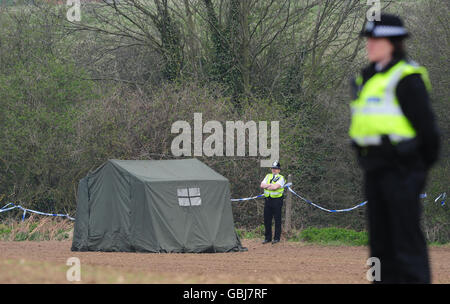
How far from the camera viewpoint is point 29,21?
31.6 m

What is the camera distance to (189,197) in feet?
53.9

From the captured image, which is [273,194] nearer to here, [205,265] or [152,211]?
[152,211]

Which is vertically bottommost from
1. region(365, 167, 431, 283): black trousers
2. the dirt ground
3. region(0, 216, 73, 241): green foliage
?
region(0, 216, 73, 241): green foliage

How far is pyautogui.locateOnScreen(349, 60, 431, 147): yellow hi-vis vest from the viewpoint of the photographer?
463 cm

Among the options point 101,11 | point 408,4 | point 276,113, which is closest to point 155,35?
point 101,11

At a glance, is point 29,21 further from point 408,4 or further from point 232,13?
point 408,4

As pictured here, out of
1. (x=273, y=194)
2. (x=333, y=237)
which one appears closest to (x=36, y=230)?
(x=273, y=194)

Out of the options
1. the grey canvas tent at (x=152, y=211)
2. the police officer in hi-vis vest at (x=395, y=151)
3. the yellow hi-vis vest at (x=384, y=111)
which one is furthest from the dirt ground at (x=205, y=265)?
the yellow hi-vis vest at (x=384, y=111)

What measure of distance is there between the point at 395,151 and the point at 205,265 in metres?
8.60

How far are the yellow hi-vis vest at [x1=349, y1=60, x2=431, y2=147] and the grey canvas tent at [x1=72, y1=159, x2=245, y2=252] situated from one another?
11234 millimetres

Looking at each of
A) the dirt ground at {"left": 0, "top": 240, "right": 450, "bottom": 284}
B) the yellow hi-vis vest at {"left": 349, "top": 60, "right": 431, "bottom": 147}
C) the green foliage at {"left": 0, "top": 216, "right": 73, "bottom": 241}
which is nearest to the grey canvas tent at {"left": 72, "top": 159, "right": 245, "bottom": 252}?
the dirt ground at {"left": 0, "top": 240, "right": 450, "bottom": 284}

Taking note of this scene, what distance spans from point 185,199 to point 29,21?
60.9 feet

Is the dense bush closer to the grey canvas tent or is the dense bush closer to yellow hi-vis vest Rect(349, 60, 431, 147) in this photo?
the grey canvas tent

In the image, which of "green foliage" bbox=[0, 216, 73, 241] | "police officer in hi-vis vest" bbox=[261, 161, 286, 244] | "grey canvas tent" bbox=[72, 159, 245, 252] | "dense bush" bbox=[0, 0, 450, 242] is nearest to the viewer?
"grey canvas tent" bbox=[72, 159, 245, 252]
